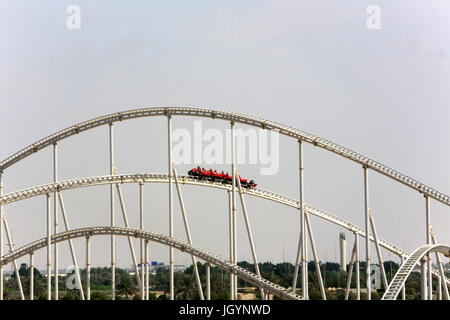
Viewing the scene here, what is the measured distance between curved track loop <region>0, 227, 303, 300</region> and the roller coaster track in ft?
4.83

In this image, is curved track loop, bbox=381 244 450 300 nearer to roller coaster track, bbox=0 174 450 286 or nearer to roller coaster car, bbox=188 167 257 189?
roller coaster track, bbox=0 174 450 286

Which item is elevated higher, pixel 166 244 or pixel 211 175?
pixel 211 175

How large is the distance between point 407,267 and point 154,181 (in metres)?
9.79

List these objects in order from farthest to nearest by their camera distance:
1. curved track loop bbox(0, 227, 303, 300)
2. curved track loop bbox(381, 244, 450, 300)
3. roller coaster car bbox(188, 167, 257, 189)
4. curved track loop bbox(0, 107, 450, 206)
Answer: roller coaster car bbox(188, 167, 257, 189)
curved track loop bbox(0, 107, 450, 206)
curved track loop bbox(0, 227, 303, 300)
curved track loop bbox(381, 244, 450, 300)

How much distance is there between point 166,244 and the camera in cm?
2553

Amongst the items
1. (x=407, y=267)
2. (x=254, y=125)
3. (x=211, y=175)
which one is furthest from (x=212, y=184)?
(x=407, y=267)

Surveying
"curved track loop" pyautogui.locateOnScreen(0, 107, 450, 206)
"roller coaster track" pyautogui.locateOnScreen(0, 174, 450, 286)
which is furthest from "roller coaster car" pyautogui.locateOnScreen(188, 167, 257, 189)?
"curved track loop" pyautogui.locateOnScreen(0, 107, 450, 206)

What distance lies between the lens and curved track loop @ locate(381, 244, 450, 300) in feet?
69.7

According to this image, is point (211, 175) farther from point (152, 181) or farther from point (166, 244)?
point (166, 244)

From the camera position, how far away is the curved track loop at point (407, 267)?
69.7 feet

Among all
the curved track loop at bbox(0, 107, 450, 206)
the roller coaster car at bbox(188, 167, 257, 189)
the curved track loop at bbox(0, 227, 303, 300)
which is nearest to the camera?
the curved track loop at bbox(0, 227, 303, 300)

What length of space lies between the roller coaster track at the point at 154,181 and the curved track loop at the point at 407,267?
5.18 m

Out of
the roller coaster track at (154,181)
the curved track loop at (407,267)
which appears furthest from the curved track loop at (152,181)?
the curved track loop at (407,267)

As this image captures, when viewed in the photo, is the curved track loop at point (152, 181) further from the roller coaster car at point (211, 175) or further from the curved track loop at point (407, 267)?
the curved track loop at point (407, 267)
